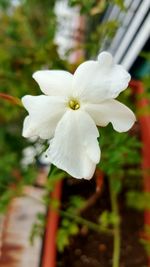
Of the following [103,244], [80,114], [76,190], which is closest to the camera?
[80,114]

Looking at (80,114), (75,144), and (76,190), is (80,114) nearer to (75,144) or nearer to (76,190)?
(75,144)

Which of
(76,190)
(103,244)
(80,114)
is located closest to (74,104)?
(80,114)

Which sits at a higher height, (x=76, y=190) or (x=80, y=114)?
(x=80, y=114)

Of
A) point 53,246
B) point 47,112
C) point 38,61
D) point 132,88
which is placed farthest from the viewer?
point 132,88

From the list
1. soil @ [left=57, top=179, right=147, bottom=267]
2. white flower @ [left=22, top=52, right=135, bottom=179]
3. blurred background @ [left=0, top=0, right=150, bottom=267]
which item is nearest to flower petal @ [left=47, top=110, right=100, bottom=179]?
white flower @ [left=22, top=52, right=135, bottom=179]

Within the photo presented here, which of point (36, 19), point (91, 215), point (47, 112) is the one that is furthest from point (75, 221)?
point (36, 19)

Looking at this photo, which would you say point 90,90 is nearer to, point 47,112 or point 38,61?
point 47,112

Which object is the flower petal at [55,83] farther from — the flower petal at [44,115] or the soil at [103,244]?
the soil at [103,244]

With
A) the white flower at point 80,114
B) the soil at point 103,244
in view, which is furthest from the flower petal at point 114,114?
the soil at point 103,244
